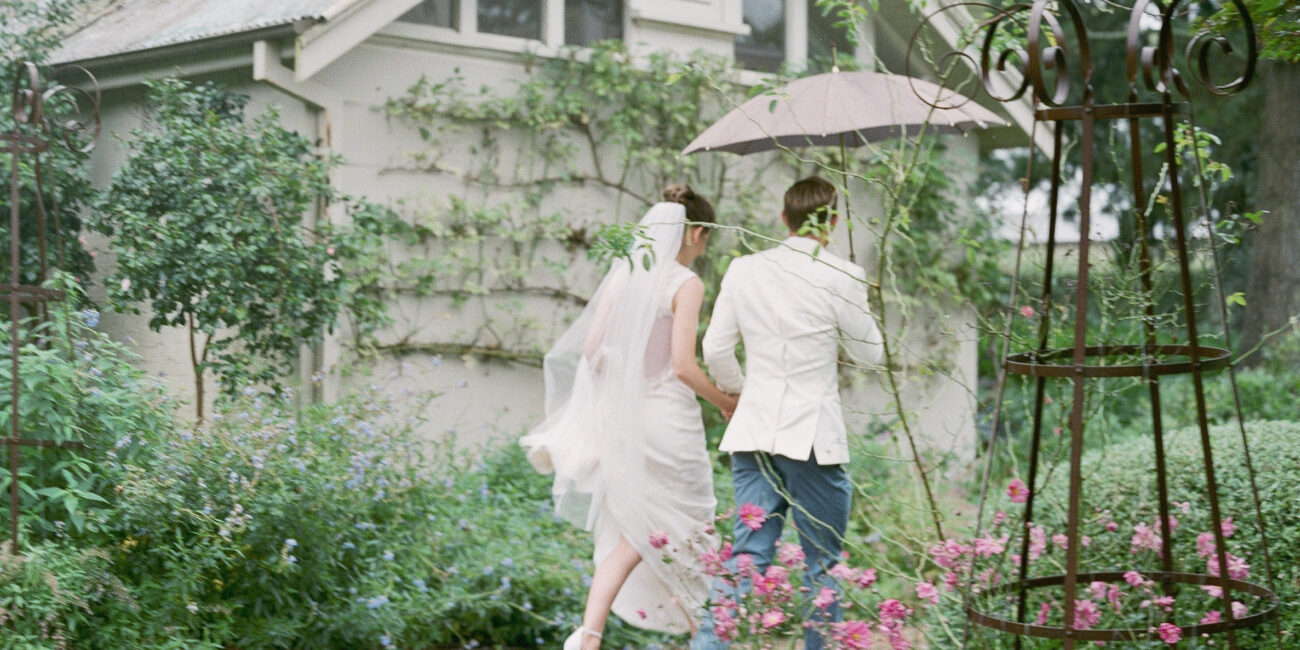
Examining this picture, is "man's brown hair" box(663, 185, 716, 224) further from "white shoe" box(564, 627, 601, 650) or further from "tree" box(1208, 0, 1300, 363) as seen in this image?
"tree" box(1208, 0, 1300, 363)

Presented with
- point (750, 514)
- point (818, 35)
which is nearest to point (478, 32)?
point (818, 35)

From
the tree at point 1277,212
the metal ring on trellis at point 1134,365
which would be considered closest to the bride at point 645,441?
the metal ring on trellis at point 1134,365

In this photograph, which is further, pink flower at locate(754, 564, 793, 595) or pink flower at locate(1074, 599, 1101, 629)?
pink flower at locate(754, 564, 793, 595)

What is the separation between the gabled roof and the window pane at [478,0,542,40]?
135cm

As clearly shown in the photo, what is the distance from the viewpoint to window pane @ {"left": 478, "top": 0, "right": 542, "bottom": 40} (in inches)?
306

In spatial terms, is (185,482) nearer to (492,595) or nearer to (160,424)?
(160,424)

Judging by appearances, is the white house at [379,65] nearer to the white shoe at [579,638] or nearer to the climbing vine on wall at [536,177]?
the climbing vine on wall at [536,177]

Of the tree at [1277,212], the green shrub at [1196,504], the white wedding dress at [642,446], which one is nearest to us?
the green shrub at [1196,504]

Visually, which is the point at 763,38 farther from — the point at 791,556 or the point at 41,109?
the point at 791,556

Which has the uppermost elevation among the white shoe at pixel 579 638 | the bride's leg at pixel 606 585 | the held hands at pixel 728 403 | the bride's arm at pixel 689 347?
the bride's arm at pixel 689 347

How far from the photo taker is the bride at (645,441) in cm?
472

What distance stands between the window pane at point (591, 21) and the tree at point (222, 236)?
2232 mm

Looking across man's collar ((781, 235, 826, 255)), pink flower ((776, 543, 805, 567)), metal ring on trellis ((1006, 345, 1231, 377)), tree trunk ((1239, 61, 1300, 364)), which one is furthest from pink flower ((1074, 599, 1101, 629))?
tree trunk ((1239, 61, 1300, 364))

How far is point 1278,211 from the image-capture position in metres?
11.2
